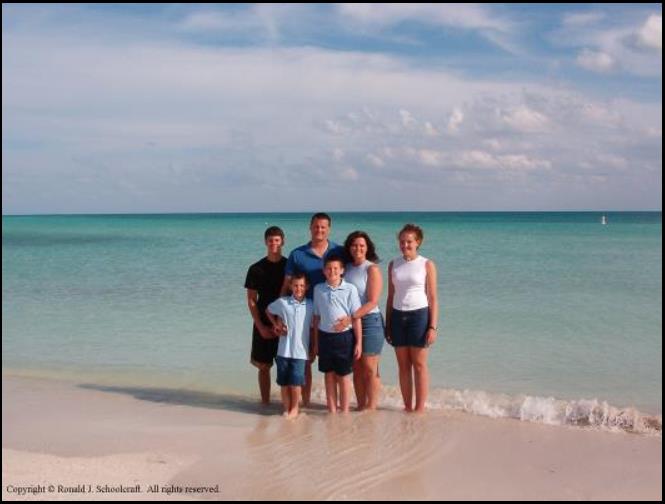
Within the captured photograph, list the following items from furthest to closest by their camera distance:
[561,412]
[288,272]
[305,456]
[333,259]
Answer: [561,412], [288,272], [333,259], [305,456]

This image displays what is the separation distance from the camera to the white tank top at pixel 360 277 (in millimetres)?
5508

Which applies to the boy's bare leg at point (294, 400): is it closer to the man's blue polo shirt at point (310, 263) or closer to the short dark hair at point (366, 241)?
the man's blue polo shirt at point (310, 263)

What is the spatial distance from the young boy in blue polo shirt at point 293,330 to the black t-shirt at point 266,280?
0.67 feet

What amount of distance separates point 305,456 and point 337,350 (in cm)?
101

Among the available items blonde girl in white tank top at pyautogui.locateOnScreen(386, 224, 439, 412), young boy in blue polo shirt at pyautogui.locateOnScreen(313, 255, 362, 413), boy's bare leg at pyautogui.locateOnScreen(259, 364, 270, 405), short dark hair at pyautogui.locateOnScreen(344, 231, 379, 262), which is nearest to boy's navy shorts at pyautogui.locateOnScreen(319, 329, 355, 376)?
young boy in blue polo shirt at pyautogui.locateOnScreen(313, 255, 362, 413)

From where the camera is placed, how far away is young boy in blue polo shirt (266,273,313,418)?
557 centimetres

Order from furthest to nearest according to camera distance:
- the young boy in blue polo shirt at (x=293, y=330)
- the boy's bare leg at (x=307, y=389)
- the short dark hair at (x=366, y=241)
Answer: the boy's bare leg at (x=307, y=389)
the young boy in blue polo shirt at (x=293, y=330)
the short dark hair at (x=366, y=241)

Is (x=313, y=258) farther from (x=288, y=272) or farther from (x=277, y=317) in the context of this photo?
(x=277, y=317)

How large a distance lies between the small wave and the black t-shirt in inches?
57.6

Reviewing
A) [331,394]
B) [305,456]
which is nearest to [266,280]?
[331,394]

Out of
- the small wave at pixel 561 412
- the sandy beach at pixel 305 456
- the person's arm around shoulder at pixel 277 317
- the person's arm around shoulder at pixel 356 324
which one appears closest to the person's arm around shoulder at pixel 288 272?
the person's arm around shoulder at pixel 277 317

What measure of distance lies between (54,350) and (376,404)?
197 inches

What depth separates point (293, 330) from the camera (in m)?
5.59

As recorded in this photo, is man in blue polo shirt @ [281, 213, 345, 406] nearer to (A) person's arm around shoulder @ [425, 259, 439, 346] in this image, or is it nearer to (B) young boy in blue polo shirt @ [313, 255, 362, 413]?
(B) young boy in blue polo shirt @ [313, 255, 362, 413]
